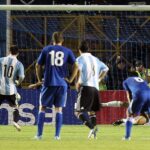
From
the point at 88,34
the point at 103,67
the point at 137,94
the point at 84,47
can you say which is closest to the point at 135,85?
the point at 137,94

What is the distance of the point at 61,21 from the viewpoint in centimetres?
2511

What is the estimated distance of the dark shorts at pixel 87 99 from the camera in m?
16.1

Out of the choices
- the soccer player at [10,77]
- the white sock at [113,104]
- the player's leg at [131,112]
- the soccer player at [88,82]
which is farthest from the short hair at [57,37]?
the white sock at [113,104]

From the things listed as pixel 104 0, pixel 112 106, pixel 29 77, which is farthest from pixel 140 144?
pixel 104 0

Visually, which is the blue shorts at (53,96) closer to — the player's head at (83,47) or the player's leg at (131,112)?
the player's leg at (131,112)

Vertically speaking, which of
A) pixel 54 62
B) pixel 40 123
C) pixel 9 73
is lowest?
pixel 40 123

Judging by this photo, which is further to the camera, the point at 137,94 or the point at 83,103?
the point at 83,103

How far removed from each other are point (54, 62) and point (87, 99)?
173cm

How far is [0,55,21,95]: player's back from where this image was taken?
695 inches

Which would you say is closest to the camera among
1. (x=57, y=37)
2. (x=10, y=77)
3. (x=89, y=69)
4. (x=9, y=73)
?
(x=57, y=37)

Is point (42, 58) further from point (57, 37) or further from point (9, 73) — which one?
point (9, 73)

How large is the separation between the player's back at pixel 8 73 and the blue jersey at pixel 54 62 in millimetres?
2921

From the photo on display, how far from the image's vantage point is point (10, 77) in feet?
59.0

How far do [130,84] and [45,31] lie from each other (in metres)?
8.80
